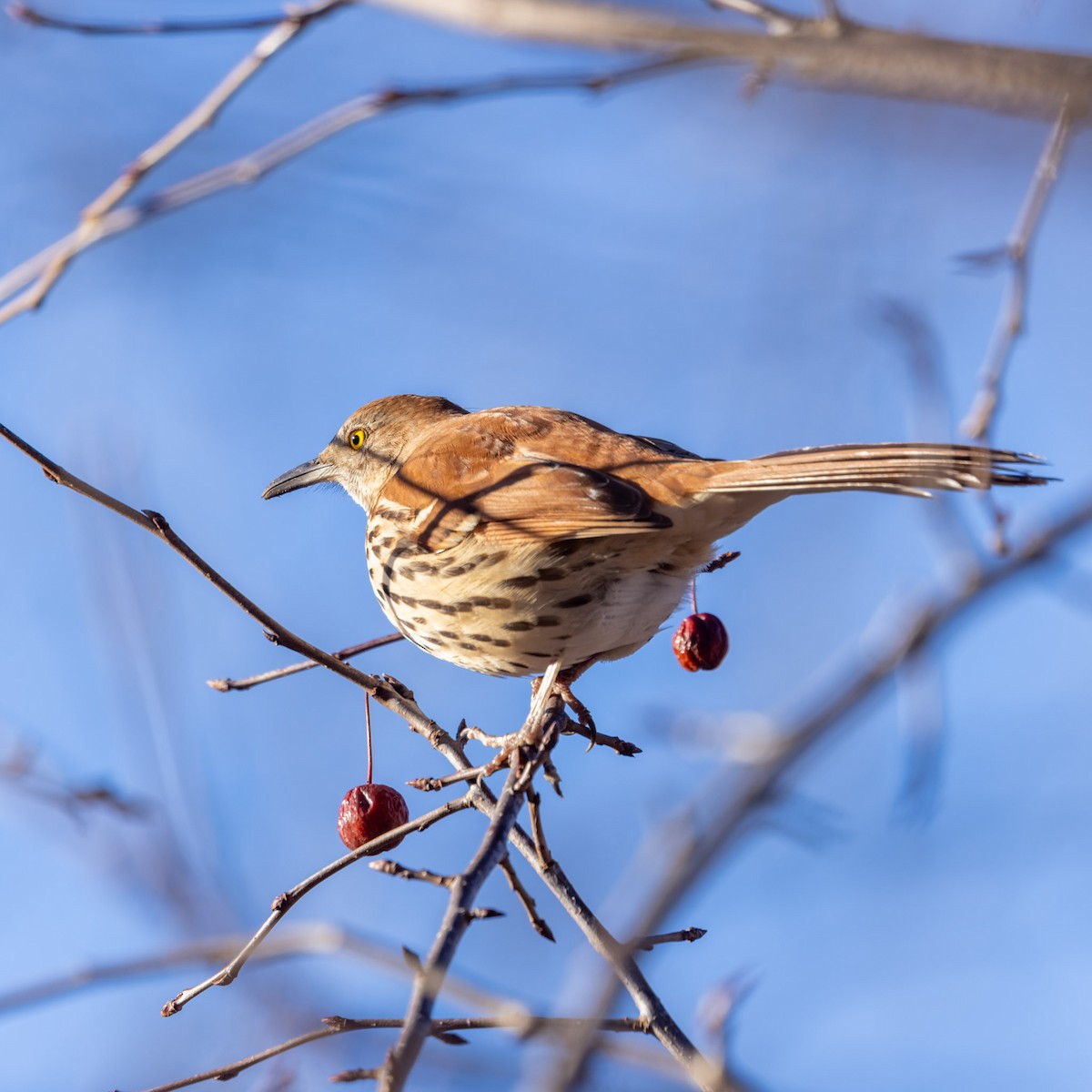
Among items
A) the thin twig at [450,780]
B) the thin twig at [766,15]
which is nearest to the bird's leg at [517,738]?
the thin twig at [450,780]

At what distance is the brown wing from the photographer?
3500mm

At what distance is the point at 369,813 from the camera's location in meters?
3.49

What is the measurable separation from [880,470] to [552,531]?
992 mm

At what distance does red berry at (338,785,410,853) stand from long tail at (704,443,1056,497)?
1227 millimetres

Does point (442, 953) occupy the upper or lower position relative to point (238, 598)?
lower

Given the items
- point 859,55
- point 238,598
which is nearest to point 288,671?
point 238,598

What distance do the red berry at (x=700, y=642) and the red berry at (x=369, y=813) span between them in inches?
38.3

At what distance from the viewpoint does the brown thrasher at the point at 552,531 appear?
3.46 metres

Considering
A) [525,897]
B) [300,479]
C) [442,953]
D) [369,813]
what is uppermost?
[300,479]

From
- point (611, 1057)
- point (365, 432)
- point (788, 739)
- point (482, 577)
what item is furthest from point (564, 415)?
point (788, 739)

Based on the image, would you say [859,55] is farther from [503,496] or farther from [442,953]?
Result: [503,496]

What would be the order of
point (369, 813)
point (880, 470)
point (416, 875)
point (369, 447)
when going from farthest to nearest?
1. point (369, 447)
2. point (369, 813)
3. point (880, 470)
4. point (416, 875)

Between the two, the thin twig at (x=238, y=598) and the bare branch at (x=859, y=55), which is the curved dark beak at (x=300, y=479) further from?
the bare branch at (x=859, y=55)

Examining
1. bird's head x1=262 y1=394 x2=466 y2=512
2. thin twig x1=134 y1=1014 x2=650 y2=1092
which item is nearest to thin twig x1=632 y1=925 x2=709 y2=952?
thin twig x1=134 y1=1014 x2=650 y2=1092
